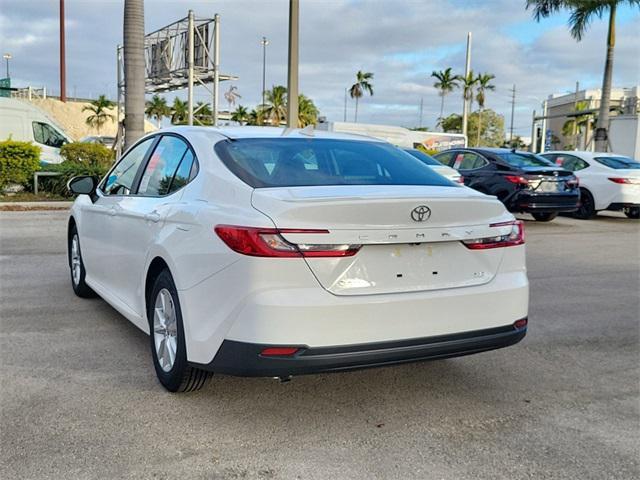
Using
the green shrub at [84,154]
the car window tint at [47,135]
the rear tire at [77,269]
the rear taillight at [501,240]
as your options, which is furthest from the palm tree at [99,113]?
the rear taillight at [501,240]

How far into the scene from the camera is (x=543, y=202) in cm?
1262

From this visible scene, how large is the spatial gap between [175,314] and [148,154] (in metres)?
1.58

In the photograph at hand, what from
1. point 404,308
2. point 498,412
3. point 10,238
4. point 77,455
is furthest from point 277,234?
point 10,238

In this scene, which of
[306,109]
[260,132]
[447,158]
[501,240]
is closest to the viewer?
[501,240]

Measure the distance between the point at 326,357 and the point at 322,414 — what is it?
0.68 metres

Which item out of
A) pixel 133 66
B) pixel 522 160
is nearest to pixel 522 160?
pixel 522 160

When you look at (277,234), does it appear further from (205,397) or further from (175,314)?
(205,397)

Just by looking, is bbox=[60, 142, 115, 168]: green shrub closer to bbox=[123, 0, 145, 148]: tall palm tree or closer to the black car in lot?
bbox=[123, 0, 145, 148]: tall palm tree

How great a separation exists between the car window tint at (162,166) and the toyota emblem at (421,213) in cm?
146

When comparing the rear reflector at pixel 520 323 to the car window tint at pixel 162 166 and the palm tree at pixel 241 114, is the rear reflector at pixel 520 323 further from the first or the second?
the palm tree at pixel 241 114

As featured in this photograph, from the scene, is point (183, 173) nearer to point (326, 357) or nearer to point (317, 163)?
point (317, 163)

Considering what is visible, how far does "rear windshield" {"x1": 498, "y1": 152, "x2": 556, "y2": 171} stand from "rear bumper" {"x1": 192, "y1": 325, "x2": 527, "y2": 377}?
10.3 m

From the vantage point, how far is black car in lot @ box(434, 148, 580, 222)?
12.5 metres

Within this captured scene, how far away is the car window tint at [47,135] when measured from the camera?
19.3 m
